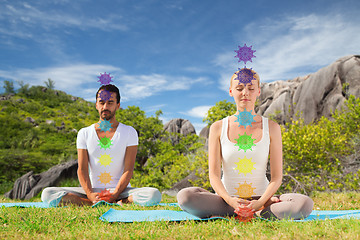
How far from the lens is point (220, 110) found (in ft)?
29.8

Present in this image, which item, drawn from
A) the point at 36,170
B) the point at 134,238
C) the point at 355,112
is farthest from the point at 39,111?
the point at 134,238

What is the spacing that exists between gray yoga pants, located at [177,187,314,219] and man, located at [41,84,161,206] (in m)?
1.56

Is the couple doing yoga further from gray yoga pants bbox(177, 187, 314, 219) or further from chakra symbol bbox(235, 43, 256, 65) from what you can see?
chakra symbol bbox(235, 43, 256, 65)

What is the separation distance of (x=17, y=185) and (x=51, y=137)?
23.5 meters

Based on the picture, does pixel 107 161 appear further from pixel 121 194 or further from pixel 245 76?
pixel 245 76

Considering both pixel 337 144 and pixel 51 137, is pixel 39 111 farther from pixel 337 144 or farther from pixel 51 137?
pixel 337 144

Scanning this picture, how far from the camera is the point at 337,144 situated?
776 cm

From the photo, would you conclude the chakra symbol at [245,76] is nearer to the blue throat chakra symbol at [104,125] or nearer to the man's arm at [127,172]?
the man's arm at [127,172]

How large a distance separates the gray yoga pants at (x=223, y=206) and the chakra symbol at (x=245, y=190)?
0.20 metres

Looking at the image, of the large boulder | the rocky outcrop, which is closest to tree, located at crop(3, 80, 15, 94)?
the large boulder

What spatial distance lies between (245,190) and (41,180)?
9021 mm

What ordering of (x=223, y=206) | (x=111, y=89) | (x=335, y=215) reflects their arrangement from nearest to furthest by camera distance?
(x=223, y=206) < (x=335, y=215) < (x=111, y=89)

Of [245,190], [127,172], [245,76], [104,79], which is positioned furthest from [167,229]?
[104,79]

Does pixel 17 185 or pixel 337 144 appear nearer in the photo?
pixel 337 144
